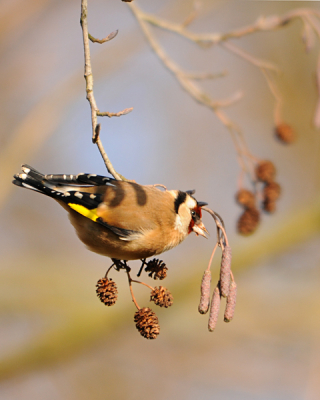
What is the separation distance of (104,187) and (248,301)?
4.60 m

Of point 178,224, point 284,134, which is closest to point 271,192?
point 284,134

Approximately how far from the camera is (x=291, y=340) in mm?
6215

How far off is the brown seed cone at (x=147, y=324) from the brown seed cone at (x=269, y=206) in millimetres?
979

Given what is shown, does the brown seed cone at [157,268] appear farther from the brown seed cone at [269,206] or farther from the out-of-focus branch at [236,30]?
the out-of-focus branch at [236,30]

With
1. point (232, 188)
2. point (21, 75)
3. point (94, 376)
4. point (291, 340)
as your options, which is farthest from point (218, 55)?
point (94, 376)

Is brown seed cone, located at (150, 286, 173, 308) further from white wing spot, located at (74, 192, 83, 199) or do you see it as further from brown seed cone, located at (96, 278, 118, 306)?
white wing spot, located at (74, 192, 83, 199)

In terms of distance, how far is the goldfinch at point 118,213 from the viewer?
2.20 meters

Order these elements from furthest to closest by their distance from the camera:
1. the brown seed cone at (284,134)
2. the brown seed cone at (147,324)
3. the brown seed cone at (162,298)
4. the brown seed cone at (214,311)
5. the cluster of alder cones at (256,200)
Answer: the brown seed cone at (284,134) → the cluster of alder cones at (256,200) → the brown seed cone at (162,298) → the brown seed cone at (147,324) → the brown seed cone at (214,311)

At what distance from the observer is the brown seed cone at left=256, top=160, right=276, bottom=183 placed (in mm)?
2547

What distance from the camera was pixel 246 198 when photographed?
252cm

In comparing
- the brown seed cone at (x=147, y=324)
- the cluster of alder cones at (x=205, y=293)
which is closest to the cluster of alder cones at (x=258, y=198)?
the cluster of alder cones at (x=205, y=293)

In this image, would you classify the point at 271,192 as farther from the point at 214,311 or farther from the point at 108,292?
the point at 108,292

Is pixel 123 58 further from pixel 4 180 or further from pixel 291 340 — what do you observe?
pixel 291 340

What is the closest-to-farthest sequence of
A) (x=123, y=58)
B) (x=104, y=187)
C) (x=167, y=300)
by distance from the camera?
(x=167, y=300), (x=104, y=187), (x=123, y=58)
